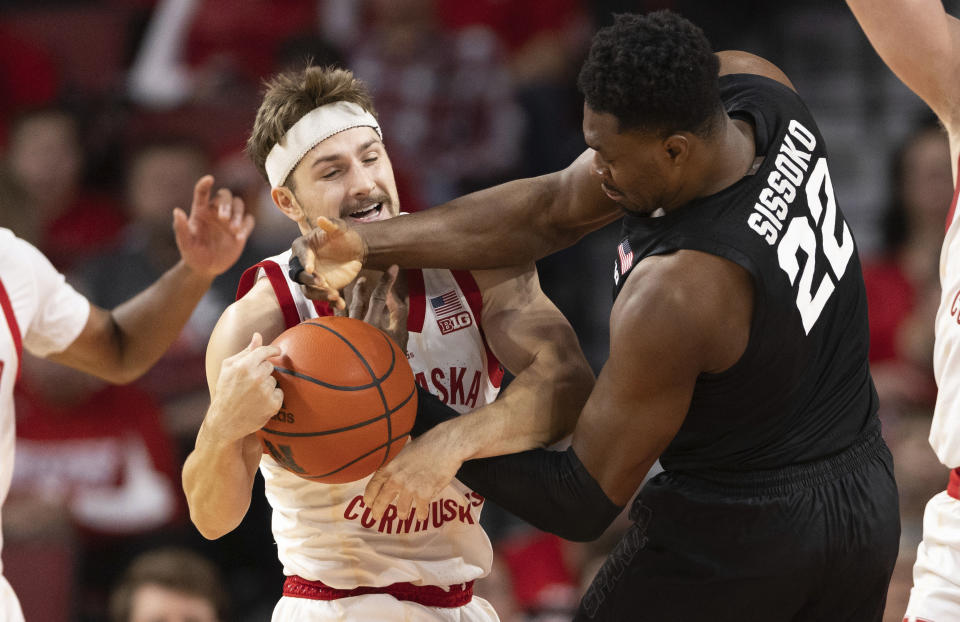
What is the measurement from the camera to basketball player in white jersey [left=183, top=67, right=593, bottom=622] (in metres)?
3.47

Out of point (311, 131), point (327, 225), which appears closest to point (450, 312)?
point (327, 225)

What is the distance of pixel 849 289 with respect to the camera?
322cm

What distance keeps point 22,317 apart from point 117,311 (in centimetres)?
63

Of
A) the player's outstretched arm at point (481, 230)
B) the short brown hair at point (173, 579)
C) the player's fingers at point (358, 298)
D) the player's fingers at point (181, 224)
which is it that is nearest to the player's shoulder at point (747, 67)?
the player's outstretched arm at point (481, 230)

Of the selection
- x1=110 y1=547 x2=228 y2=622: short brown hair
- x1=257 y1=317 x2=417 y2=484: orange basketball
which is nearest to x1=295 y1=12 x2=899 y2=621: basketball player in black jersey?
x1=257 y1=317 x2=417 y2=484: orange basketball

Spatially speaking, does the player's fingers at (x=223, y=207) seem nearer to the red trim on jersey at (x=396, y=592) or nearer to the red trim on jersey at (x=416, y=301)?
the red trim on jersey at (x=416, y=301)

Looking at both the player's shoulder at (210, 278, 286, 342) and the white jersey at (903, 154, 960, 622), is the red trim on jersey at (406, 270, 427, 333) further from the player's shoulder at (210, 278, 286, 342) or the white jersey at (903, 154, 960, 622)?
the white jersey at (903, 154, 960, 622)

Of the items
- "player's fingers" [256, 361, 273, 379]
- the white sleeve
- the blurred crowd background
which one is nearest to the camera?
"player's fingers" [256, 361, 273, 379]

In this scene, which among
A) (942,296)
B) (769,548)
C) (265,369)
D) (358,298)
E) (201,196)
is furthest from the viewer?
(201,196)

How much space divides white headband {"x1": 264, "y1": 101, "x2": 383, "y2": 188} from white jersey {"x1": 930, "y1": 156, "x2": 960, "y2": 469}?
5.79ft

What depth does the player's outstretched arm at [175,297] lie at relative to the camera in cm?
436

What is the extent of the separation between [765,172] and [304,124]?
1.41 metres

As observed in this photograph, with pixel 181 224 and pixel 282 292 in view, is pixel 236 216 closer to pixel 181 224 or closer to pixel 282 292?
pixel 181 224

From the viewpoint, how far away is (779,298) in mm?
2980
